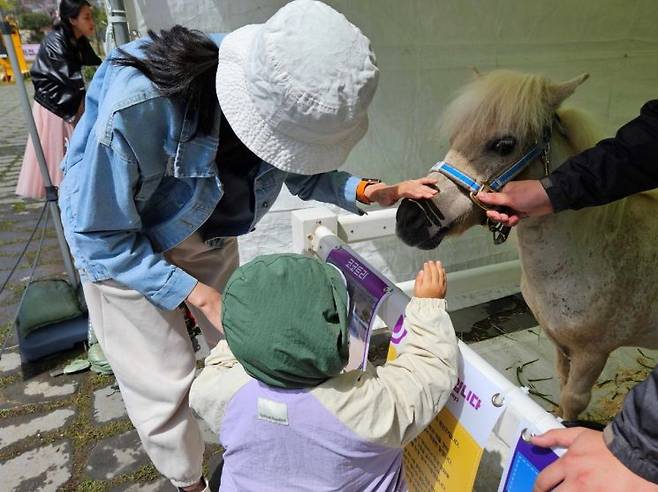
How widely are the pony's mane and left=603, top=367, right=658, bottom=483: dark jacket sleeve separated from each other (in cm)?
101

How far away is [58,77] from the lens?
114 inches

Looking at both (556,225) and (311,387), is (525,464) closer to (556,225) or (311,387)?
(311,387)

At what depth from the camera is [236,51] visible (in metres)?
1.06

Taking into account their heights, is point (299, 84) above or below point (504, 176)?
above

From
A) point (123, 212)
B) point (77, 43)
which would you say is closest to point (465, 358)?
point (123, 212)

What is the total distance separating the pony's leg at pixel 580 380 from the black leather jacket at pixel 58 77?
10.4ft

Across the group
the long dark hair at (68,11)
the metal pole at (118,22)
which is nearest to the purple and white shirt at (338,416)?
the metal pole at (118,22)

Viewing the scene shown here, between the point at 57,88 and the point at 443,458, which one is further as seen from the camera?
the point at 57,88

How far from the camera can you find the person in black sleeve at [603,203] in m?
0.72

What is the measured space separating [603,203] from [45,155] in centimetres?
316

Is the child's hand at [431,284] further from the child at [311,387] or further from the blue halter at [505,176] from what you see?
the blue halter at [505,176]

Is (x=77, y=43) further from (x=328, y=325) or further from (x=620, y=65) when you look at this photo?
(x=620, y=65)

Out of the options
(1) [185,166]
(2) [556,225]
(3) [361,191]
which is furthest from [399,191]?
(1) [185,166]

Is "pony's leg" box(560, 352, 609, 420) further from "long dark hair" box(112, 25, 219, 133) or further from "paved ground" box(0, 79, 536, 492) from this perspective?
"long dark hair" box(112, 25, 219, 133)
